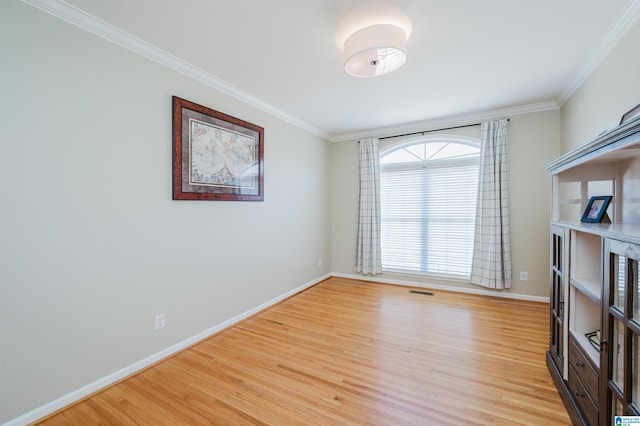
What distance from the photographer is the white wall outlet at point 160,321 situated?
7.47ft

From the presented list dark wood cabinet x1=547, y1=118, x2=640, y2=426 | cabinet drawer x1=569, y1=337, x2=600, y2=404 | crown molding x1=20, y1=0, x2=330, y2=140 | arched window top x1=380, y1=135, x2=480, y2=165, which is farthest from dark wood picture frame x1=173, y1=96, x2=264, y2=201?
cabinet drawer x1=569, y1=337, x2=600, y2=404

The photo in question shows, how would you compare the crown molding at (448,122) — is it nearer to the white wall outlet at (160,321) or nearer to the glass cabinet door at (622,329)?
the glass cabinet door at (622,329)

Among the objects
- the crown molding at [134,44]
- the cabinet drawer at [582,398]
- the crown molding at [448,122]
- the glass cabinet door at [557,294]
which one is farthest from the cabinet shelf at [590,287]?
the crown molding at [134,44]

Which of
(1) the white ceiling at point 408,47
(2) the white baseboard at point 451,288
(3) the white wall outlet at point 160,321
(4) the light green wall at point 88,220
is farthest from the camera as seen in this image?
(2) the white baseboard at point 451,288

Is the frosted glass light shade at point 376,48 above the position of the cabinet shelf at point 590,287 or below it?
above

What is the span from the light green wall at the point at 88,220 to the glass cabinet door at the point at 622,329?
9.38ft

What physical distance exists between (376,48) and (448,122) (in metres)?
2.66

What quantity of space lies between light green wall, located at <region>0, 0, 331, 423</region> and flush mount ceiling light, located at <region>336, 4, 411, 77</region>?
157 centimetres

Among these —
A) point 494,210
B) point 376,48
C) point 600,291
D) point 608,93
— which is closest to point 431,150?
point 494,210

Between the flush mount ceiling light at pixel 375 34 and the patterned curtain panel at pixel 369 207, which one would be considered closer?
the flush mount ceiling light at pixel 375 34

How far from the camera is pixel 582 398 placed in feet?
A: 4.79

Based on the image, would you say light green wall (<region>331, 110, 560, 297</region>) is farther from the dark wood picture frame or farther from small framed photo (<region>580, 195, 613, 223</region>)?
the dark wood picture frame

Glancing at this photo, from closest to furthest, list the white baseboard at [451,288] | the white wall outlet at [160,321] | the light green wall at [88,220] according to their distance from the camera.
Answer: the light green wall at [88,220]
the white wall outlet at [160,321]
the white baseboard at [451,288]

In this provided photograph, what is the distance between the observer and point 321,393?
72.1 inches
